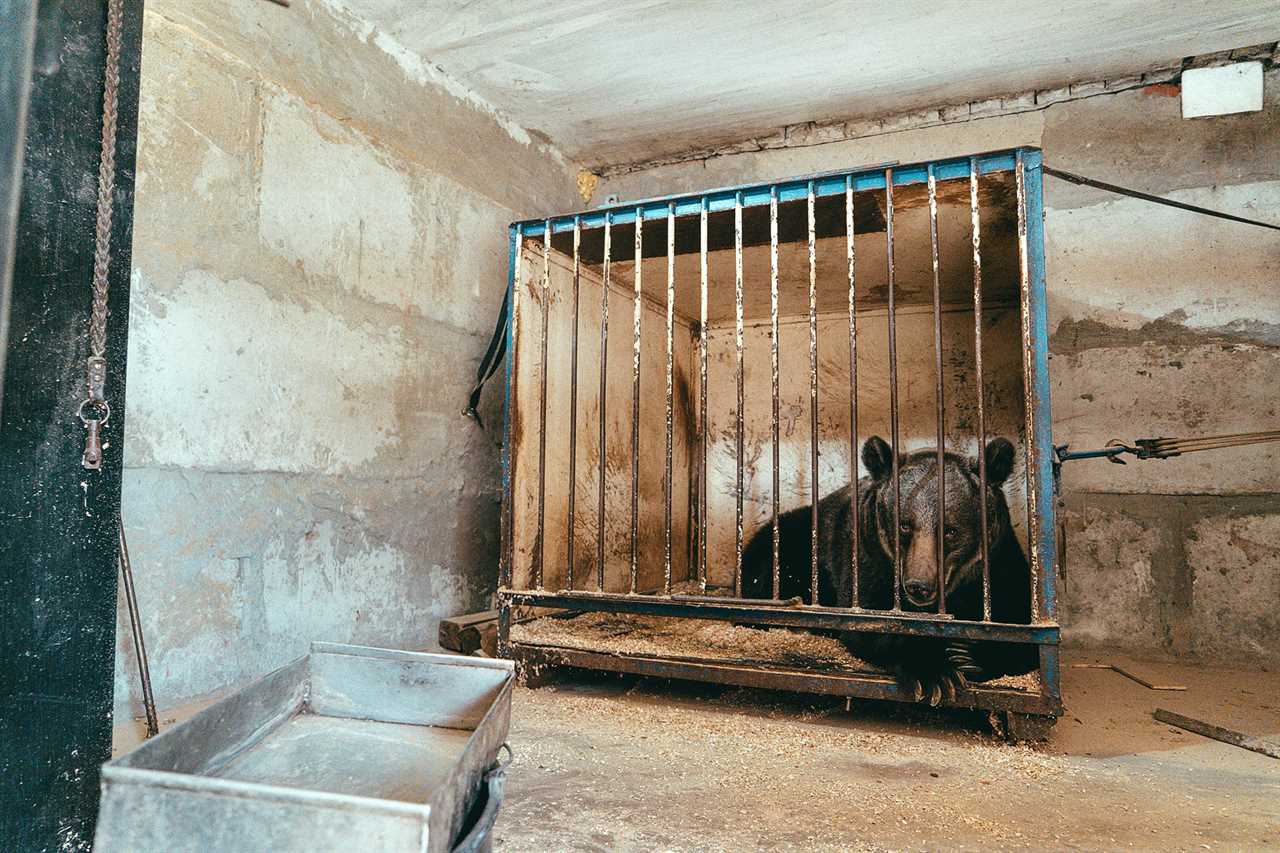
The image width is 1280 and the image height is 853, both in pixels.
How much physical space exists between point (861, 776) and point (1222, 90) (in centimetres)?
426

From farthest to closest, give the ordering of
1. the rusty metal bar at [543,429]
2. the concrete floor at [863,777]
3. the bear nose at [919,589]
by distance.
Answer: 1. the rusty metal bar at [543,429]
2. the bear nose at [919,589]
3. the concrete floor at [863,777]

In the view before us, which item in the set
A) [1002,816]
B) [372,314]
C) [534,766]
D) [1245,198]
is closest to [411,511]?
[372,314]

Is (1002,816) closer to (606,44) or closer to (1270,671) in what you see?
(1270,671)

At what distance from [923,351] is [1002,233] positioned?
183 cm

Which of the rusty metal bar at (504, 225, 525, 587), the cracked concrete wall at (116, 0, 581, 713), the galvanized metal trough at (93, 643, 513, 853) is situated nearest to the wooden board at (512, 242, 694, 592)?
the rusty metal bar at (504, 225, 525, 587)

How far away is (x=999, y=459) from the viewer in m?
3.23

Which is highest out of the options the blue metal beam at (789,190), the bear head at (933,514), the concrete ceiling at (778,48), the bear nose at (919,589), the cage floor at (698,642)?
the concrete ceiling at (778,48)

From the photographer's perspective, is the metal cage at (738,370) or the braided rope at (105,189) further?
the metal cage at (738,370)

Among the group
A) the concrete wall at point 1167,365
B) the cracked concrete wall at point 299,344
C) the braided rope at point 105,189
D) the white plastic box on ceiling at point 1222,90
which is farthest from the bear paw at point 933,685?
the white plastic box on ceiling at point 1222,90

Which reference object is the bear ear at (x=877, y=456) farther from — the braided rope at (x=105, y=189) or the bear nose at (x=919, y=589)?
the braided rope at (x=105, y=189)

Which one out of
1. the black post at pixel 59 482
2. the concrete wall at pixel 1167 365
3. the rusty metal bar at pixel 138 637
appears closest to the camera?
the black post at pixel 59 482

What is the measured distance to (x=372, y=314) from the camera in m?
3.41

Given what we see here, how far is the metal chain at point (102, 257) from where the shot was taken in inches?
51.9

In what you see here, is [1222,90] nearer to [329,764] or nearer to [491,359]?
Answer: [491,359]
